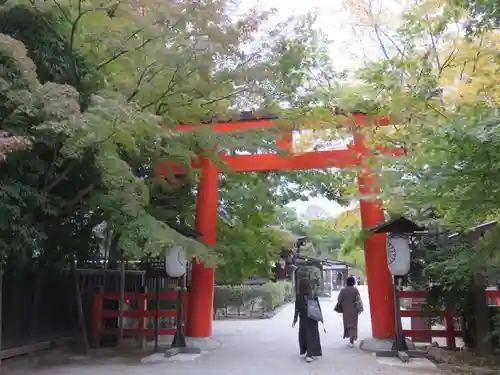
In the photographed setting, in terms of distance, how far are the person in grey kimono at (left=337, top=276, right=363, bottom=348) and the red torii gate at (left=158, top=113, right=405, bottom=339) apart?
824mm

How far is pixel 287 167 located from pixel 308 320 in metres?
3.90

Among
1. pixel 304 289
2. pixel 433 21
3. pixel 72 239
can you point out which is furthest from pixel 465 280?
pixel 72 239

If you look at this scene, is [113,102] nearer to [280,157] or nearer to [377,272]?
[280,157]

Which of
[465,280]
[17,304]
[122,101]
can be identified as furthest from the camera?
[17,304]

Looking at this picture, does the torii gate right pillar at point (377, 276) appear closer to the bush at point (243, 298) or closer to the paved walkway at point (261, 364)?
the paved walkway at point (261, 364)

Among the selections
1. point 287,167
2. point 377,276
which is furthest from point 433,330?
point 287,167

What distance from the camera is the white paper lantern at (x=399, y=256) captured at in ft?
33.1

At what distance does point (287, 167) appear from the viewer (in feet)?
39.9

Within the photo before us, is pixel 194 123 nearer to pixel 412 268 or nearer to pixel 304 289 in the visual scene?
pixel 304 289

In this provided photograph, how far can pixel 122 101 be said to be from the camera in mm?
7148

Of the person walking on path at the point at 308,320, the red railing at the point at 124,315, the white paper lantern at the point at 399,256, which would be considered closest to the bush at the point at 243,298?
the red railing at the point at 124,315

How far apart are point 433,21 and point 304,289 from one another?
5.41m

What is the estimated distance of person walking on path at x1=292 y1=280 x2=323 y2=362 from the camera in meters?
9.77

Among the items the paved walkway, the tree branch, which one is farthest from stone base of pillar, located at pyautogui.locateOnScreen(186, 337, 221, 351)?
the tree branch
